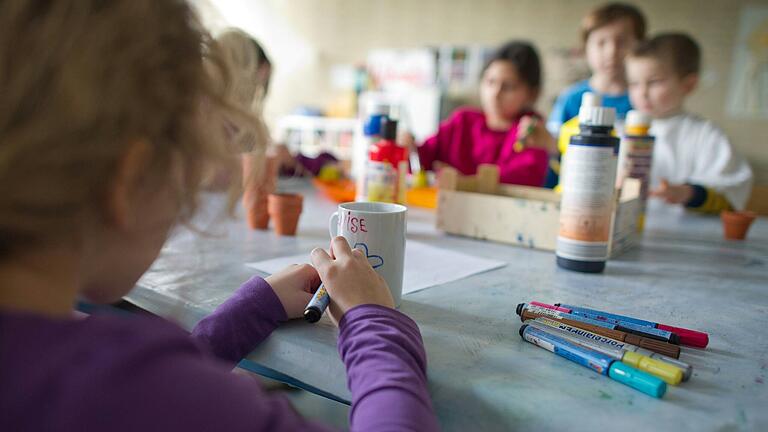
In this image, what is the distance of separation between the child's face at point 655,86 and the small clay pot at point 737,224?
2.00 feet

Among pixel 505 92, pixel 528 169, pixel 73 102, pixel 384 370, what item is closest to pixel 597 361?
pixel 384 370

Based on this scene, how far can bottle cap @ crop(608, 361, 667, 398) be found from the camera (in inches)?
17.9

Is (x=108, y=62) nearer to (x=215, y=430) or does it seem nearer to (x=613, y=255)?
(x=215, y=430)

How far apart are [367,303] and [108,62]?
1.01ft

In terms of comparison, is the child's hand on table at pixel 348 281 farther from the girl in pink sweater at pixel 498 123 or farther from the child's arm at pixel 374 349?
the girl in pink sweater at pixel 498 123

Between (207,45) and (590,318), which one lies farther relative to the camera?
(590,318)

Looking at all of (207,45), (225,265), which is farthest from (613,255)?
(207,45)

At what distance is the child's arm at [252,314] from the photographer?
0.57m

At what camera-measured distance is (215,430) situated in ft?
1.14

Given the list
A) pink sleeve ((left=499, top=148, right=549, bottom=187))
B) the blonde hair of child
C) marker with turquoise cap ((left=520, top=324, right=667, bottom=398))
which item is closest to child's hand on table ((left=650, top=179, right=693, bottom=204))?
pink sleeve ((left=499, top=148, right=549, bottom=187))

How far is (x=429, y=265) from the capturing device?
33.9 inches

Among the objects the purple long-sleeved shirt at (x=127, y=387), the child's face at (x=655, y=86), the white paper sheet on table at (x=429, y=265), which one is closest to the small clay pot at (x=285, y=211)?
the white paper sheet on table at (x=429, y=265)

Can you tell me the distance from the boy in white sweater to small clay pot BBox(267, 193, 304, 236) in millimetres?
1088

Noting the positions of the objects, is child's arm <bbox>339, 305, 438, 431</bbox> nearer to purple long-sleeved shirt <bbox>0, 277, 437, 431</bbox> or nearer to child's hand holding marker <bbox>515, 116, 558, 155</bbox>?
purple long-sleeved shirt <bbox>0, 277, 437, 431</bbox>
